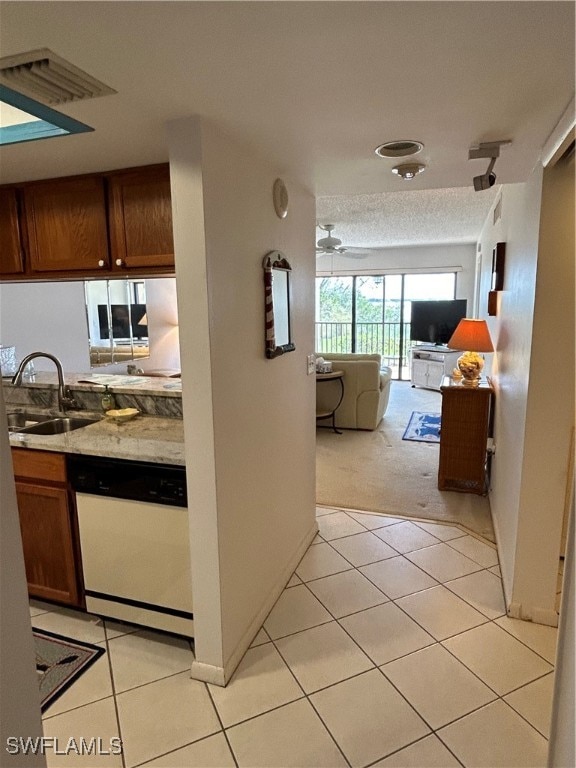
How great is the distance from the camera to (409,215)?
502 centimetres

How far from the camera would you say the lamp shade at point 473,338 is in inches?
137

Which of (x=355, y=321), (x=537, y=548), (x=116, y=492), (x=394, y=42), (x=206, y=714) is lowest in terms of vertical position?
(x=206, y=714)

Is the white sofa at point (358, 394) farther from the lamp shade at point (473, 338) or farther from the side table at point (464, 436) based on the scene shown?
the lamp shade at point (473, 338)

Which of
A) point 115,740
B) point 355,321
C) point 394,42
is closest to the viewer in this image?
point 394,42

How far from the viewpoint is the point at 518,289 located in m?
2.48

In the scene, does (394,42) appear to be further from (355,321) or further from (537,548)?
(355,321)

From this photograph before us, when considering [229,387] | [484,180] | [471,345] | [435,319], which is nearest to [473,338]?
[471,345]

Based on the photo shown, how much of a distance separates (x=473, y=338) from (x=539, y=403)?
5.08ft

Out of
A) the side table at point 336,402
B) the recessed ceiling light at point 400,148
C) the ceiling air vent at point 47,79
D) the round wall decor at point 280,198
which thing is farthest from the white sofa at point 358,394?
the ceiling air vent at point 47,79

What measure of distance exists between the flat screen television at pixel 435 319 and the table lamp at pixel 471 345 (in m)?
3.86

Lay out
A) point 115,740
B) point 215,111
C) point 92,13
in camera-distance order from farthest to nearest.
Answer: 1. point 115,740
2. point 215,111
3. point 92,13

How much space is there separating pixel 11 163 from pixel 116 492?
149 cm

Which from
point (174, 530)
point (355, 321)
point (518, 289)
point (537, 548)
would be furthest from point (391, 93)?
point (355, 321)

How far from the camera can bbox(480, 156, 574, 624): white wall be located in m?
1.94
